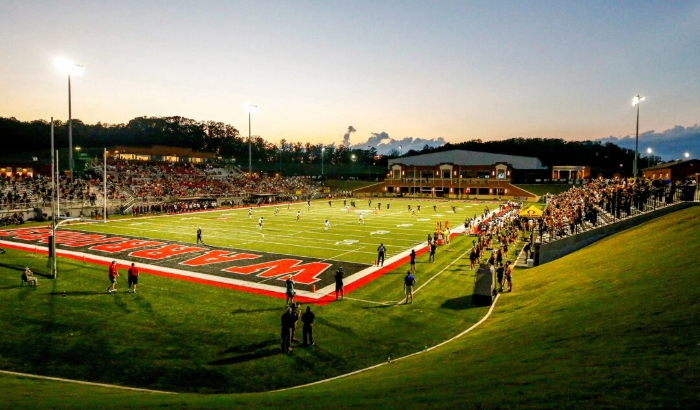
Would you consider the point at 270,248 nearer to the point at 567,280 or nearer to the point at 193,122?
the point at 567,280

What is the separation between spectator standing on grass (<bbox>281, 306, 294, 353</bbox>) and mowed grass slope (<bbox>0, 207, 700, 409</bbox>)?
9.01 feet

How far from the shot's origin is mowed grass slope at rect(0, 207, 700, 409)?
19.6ft

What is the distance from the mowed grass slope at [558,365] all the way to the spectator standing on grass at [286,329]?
9.01 ft

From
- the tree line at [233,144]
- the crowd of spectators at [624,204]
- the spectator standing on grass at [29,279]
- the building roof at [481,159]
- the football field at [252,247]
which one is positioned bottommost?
the football field at [252,247]

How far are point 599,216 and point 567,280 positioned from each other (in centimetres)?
1386

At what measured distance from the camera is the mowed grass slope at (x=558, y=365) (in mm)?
5964

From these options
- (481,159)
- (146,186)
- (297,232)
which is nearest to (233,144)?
(481,159)

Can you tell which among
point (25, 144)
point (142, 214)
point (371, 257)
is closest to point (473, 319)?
point (371, 257)

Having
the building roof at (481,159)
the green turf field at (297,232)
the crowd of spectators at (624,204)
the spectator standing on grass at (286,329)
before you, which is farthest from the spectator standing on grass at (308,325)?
the building roof at (481,159)

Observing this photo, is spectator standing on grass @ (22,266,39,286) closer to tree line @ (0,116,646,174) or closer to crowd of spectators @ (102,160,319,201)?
crowd of spectators @ (102,160,319,201)

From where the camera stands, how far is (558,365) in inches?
295

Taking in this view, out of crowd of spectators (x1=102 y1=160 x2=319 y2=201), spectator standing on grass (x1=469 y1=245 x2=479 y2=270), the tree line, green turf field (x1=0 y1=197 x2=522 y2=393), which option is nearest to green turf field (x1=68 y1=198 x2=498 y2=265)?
spectator standing on grass (x1=469 y1=245 x2=479 y2=270)

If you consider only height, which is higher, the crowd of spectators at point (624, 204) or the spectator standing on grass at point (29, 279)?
the crowd of spectators at point (624, 204)

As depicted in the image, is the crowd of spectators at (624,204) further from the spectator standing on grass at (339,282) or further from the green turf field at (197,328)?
the spectator standing on grass at (339,282)
